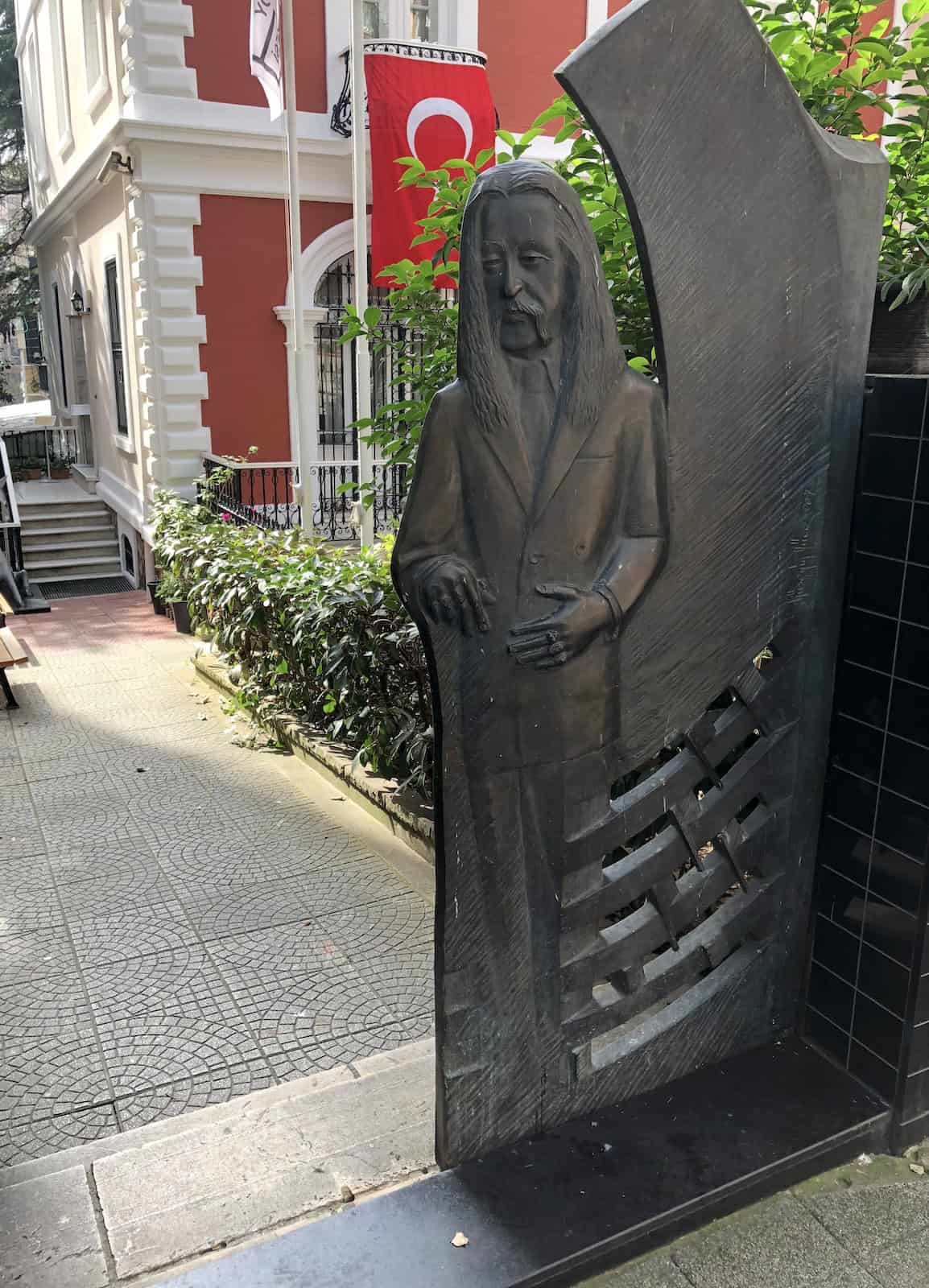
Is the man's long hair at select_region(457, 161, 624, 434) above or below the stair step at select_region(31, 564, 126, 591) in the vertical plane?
above

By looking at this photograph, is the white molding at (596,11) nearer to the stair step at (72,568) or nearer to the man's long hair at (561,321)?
the stair step at (72,568)

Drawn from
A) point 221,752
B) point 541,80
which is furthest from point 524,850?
point 541,80

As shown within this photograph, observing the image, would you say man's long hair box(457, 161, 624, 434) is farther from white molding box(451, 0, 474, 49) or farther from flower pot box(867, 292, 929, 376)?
white molding box(451, 0, 474, 49)

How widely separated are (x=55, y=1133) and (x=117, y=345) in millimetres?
12865

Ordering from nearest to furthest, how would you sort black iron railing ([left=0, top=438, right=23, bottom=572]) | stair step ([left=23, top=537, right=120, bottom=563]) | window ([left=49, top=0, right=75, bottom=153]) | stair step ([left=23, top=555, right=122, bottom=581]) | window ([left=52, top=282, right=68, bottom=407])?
1. black iron railing ([left=0, top=438, right=23, bottom=572])
2. stair step ([left=23, top=555, right=122, bottom=581])
3. stair step ([left=23, top=537, right=120, bottom=563])
4. window ([left=49, top=0, right=75, bottom=153])
5. window ([left=52, top=282, right=68, bottom=407])

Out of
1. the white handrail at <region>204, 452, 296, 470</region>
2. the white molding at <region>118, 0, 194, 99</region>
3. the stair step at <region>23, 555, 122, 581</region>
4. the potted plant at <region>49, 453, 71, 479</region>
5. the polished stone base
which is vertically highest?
the white molding at <region>118, 0, 194, 99</region>

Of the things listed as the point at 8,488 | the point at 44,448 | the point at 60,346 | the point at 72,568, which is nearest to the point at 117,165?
the point at 8,488

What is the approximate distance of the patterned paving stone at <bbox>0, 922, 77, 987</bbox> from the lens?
3.95 m

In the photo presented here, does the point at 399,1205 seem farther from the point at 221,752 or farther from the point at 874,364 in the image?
the point at 221,752

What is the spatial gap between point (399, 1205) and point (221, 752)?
Result: 427cm

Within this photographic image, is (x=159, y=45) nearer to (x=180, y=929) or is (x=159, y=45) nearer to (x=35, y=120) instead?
(x=180, y=929)

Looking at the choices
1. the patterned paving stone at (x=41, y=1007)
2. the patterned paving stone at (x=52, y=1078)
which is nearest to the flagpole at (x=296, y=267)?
the patterned paving stone at (x=41, y=1007)

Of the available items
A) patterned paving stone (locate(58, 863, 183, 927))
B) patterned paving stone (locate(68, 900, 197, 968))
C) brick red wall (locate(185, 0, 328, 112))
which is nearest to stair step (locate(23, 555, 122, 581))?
brick red wall (locate(185, 0, 328, 112))

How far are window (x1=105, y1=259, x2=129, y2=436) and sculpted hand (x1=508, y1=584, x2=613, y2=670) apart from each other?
12446 mm
